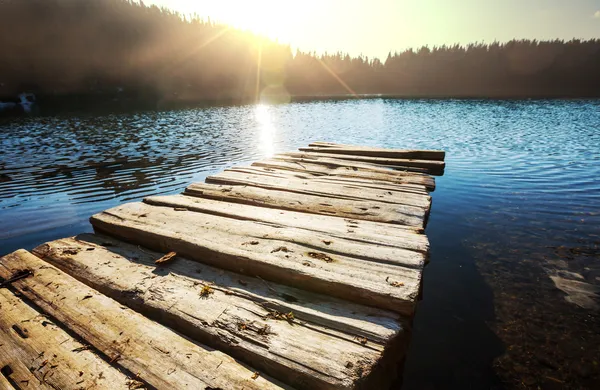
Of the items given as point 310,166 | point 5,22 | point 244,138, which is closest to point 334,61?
point 5,22

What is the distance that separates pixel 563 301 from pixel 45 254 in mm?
6595

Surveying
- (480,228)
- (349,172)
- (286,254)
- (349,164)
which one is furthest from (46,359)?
(480,228)

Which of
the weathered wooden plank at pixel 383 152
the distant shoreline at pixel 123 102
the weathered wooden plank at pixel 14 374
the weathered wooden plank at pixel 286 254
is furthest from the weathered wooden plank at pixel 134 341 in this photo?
the distant shoreline at pixel 123 102

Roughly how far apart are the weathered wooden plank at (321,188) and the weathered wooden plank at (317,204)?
19 cm

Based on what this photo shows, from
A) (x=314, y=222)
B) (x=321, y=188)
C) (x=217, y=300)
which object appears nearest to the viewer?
(x=217, y=300)

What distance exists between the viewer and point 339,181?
5.56 metres

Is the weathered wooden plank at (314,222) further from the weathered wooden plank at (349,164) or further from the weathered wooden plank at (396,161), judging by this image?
the weathered wooden plank at (396,161)

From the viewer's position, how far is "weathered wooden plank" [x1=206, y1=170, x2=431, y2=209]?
14.5 ft

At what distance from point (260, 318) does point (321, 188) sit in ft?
10.7

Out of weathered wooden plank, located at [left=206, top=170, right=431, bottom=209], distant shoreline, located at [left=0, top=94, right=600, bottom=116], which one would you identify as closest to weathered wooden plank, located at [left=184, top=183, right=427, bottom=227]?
weathered wooden plank, located at [left=206, top=170, right=431, bottom=209]

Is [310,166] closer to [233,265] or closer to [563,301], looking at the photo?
[233,265]

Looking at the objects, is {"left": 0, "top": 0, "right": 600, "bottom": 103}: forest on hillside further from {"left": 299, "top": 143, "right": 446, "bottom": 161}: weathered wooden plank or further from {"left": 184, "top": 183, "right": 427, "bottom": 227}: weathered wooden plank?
{"left": 184, "top": 183, "right": 427, "bottom": 227}: weathered wooden plank

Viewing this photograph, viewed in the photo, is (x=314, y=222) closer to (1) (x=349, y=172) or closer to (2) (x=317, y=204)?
Answer: (2) (x=317, y=204)

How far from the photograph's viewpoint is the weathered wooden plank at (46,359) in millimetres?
1626
